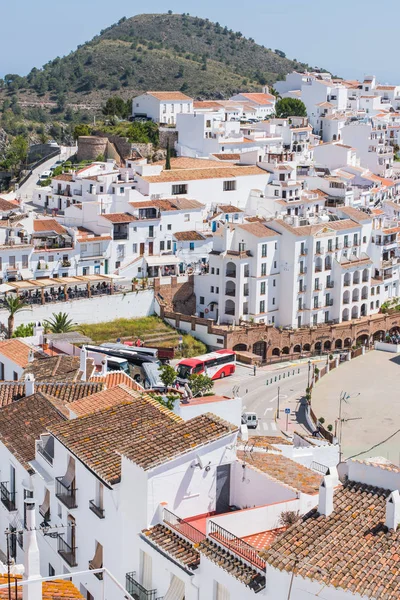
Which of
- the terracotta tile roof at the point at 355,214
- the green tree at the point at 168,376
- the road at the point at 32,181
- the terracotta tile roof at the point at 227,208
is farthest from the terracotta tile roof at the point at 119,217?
the green tree at the point at 168,376

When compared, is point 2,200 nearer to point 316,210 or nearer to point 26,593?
point 316,210

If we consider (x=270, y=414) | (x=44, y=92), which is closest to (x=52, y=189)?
(x=270, y=414)

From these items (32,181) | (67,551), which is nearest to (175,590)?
(67,551)

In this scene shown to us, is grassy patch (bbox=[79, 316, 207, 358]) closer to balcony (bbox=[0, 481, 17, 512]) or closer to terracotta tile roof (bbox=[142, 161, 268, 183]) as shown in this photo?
terracotta tile roof (bbox=[142, 161, 268, 183])

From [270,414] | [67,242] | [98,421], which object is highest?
[98,421]

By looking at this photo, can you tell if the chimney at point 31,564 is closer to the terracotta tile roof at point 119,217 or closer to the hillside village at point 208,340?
the hillside village at point 208,340
